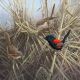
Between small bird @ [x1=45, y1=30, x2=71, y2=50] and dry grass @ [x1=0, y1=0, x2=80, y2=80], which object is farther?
dry grass @ [x1=0, y1=0, x2=80, y2=80]

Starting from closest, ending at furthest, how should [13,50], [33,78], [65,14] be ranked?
[13,50] < [33,78] < [65,14]

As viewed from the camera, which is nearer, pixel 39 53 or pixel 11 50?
pixel 11 50

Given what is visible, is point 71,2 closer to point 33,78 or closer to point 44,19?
point 44,19

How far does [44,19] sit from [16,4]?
0.24 meters

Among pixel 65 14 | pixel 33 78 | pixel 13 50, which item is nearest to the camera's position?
pixel 13 50

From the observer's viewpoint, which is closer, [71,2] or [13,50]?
[13,50]

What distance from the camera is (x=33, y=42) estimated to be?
2.60 metres

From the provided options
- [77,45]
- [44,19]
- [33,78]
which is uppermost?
[44,19]

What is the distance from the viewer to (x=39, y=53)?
256 cm

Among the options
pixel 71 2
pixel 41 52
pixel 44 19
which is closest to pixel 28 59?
pixel 41 52

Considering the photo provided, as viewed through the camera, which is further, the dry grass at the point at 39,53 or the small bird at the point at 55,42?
the dry grass at the point at 39,53

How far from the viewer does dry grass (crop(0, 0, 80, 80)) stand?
8.22 ft

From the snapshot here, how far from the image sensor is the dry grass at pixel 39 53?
2506 millimetres

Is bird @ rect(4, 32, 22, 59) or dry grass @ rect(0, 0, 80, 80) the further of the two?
dry grass @ rect(0, 0, 80, 80)
